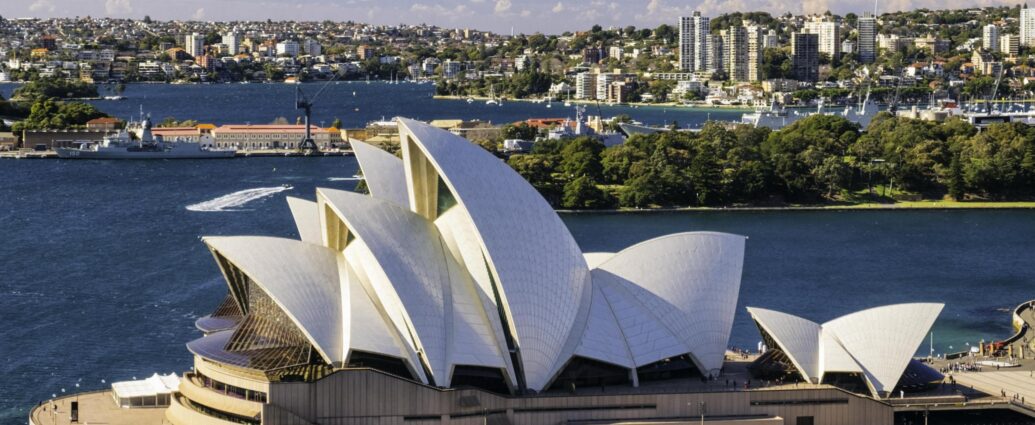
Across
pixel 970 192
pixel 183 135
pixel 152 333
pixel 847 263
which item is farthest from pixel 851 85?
pixel 152 333

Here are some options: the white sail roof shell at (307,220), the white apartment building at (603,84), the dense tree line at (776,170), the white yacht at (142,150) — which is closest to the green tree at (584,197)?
the dense tree line at (776,170)

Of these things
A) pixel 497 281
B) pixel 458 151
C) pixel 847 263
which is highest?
pixel 458 151

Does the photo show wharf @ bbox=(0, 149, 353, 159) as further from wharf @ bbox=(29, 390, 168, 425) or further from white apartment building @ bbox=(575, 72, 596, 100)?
white apartment building @ bbox=(575, 72, 596, 100)

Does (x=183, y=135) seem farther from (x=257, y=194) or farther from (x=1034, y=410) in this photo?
(x=1034, y=410)

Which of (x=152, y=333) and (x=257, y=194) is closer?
(x=152, y=333)

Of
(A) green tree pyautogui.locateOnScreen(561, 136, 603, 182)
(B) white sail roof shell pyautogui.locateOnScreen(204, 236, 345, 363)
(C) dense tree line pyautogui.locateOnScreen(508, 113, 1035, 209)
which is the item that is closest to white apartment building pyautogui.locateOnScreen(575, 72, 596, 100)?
(C) dense tree line pyautogui.locateOnScreen(508, 113, 1035, 209)
